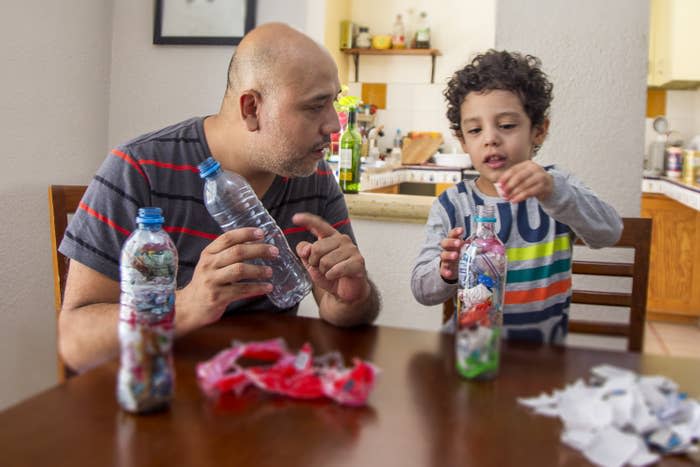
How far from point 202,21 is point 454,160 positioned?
127 inches

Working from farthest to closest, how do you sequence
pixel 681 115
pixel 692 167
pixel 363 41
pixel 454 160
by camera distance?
pixel 363 41
pixel 454 160
pixel 681 115
pixel 692 167

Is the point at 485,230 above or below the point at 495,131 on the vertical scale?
below

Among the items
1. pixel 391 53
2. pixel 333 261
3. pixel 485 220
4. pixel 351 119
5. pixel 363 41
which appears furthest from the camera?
pixel 391 53

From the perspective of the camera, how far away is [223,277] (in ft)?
3.20

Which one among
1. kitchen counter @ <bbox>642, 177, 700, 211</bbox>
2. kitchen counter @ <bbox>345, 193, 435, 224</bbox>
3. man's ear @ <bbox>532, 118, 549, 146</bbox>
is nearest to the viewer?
man's ear @ <bbox>532, 118, 549, 146</bbox>

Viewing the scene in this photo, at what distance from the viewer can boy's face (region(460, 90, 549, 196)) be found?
138 cm

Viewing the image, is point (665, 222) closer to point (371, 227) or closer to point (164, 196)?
point (371, 227)

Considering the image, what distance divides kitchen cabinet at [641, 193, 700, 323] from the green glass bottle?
273cm

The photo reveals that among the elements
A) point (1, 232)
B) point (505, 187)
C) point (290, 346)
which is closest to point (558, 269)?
point (505, 187)

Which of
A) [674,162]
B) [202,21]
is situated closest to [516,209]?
[202,21]

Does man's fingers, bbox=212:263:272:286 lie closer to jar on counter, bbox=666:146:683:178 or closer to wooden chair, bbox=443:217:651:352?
wooden chair, bbox=443:217:651:352

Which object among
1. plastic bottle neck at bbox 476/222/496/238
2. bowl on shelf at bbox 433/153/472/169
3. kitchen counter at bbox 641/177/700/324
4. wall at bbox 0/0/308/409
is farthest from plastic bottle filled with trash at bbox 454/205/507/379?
bowl on shelf at bbox 433/153/472/169

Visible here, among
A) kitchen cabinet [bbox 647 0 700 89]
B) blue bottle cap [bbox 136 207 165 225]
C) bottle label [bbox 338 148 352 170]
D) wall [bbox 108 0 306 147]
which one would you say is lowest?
blue bottle cap [bbox 136 207 165 225]

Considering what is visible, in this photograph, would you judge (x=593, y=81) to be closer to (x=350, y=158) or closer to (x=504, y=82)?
(x=504, y=82)
